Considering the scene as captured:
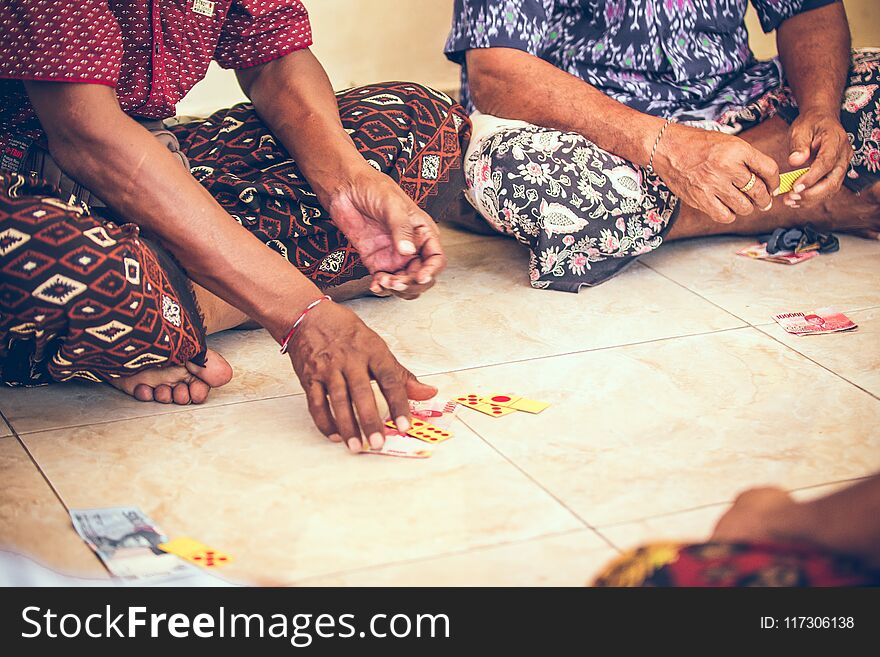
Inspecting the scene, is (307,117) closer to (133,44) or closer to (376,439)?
(133,44)

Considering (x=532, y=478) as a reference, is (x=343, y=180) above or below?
above

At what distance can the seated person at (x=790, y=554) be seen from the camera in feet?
2.74

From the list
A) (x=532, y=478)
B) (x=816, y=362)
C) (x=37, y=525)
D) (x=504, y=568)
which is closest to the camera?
(x=504, y=568)

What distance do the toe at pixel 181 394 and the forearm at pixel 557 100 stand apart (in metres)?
1.09

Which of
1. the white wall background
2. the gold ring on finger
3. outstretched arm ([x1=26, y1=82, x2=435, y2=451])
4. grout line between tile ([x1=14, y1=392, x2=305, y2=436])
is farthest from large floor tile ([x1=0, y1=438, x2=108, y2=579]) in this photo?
the white wall background

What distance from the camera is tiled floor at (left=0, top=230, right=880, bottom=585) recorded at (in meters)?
1.45

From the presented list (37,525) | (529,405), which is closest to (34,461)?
(37,525)

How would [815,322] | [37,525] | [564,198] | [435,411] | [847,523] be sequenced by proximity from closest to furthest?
1. [847,523]
2. [37,525]
3. [435,411]
4. [815,322]
5. [564,198]

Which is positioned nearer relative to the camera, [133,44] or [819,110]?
[133,44]

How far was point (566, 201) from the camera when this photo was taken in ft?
8.00

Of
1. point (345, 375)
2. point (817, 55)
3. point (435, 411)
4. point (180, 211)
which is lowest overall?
point (435, 411)

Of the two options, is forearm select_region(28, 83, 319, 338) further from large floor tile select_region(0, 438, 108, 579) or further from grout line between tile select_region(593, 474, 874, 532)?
grout line between tile select_region(593, 474, 874, 532)

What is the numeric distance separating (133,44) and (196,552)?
0.97m

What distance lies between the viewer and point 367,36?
344 cm
